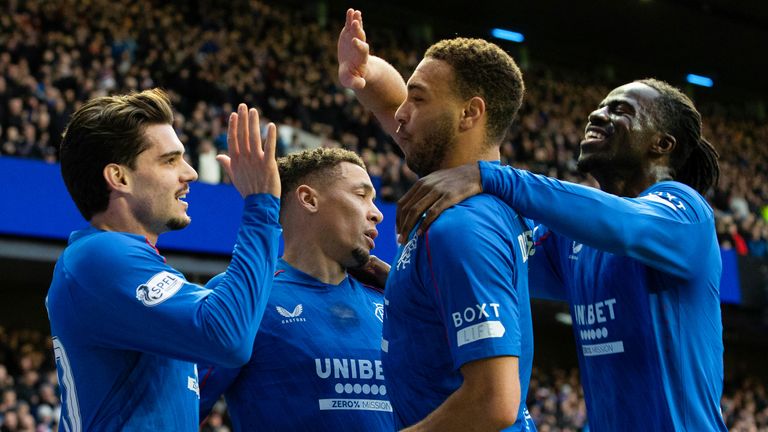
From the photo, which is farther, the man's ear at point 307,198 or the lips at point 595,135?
the man's ear at point 307,198

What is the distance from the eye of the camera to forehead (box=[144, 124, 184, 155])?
11.8 feet

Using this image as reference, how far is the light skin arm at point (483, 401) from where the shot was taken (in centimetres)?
257

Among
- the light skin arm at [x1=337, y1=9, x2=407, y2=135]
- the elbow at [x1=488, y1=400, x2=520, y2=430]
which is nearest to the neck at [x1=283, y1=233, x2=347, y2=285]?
the light skin arm at [x1=337, y1=9, x2=407, y2=135]

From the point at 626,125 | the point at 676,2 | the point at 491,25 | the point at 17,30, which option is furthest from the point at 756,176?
the point at 626,125

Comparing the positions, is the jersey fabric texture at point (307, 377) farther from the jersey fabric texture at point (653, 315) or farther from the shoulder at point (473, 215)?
the shoulder at point (473, 215)

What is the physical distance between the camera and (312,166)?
4.51m

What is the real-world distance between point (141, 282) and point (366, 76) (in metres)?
1.27

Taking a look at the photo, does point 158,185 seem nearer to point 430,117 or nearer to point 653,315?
point 430,117

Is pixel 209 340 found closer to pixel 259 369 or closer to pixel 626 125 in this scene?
pixel 259 369

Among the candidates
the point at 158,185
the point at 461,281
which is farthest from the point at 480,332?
the point at 158,185

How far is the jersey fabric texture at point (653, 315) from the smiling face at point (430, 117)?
47 cm

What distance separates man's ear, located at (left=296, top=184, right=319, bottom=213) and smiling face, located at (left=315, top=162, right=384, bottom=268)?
0.06 ft

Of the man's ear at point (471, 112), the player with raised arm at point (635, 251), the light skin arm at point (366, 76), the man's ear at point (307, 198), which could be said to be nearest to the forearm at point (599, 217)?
the player with raised arm at point (635, 251)

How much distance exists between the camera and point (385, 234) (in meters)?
15.7
